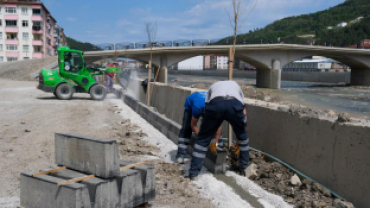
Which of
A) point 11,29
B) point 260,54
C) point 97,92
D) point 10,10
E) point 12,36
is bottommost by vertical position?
point 97,92

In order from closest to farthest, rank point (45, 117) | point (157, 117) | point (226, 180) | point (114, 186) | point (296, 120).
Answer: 1. point (114, 186)
2. point (296, 120)
3. point (226, 180)
4. point (157, 117)
5. point (45, 117)

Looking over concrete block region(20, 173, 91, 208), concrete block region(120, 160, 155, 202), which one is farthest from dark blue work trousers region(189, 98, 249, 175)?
concrete block region(20, 173, 91, 208)

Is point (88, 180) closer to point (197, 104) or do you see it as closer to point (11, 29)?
point (197, 104)

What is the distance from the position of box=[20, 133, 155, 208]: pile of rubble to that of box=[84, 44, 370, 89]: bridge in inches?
1528

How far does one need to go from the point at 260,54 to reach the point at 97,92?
1287 inches

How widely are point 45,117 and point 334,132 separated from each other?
990 centimetres

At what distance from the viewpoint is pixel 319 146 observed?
15.1 feet

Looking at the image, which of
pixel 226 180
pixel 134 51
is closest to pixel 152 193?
pixel 226 180

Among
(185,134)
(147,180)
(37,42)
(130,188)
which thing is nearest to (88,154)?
(130,188)

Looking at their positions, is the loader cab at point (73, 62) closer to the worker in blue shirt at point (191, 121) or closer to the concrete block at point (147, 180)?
the worker in blue shirt at point (191, 121)

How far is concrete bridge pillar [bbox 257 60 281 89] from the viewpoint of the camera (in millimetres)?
46903

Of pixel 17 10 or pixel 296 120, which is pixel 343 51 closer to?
pixel 296 120

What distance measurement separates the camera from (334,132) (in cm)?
436

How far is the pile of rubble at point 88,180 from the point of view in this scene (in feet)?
11.4
